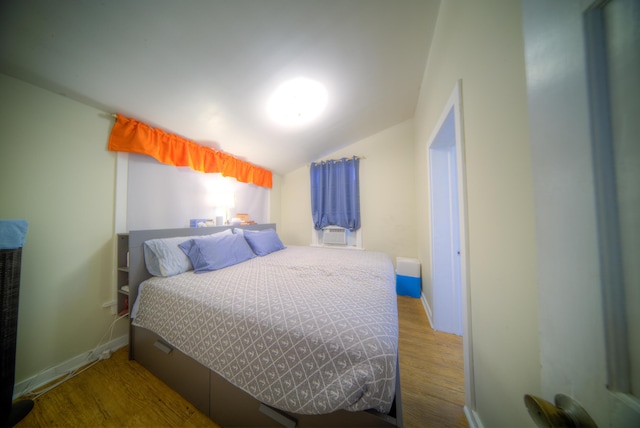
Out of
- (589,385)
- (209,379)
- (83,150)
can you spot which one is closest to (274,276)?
(209,379)

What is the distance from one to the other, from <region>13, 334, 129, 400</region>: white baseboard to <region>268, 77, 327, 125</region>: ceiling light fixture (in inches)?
103

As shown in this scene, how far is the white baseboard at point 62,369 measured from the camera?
122cm

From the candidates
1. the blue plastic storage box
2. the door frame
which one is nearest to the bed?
the door frame

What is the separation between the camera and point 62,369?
1358 millimetres

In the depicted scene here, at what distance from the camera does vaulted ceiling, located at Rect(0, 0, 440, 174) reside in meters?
1.01

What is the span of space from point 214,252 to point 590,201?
2.13 metres

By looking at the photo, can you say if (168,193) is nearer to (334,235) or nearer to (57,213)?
(57,213)

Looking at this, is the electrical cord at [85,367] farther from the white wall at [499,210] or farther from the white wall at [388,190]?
the white wall at [388,190]

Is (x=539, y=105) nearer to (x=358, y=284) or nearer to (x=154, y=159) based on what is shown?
(x=358, y=284)

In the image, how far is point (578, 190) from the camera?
0.29m

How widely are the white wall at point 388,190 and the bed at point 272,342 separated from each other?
1.37m

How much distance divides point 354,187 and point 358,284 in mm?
1936

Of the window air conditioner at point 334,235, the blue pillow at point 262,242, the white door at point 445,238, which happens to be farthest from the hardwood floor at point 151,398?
the window air conditioner at point 334,235

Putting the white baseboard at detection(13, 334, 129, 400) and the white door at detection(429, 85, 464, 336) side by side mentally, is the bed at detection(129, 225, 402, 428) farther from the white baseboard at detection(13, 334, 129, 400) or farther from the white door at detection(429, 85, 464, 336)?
the white door at detection(429, 85, 464, 336)
